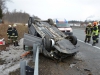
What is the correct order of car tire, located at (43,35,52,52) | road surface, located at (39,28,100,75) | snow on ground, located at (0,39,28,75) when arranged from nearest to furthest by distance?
1. road surface, located at (39,28,100,75)
2. snow on ground, located at (0,39,28,75)
3. car tire, located at (43,35,52,52)

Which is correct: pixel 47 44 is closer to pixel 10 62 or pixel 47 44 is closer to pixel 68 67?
pixel 68 67

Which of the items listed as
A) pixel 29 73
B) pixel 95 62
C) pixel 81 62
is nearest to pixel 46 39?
pixel 81 62

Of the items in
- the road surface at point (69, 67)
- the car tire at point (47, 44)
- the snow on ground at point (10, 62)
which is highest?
the car tire at point (47, 44)

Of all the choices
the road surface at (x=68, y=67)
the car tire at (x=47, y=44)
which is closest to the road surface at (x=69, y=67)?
the road surface at (x=68, y=67)

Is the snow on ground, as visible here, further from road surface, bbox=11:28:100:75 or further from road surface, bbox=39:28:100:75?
road surface, bbox=39:28:100:75

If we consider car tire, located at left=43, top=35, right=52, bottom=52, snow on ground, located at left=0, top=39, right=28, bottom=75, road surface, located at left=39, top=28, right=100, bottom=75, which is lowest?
snow on ground, located at left=0, top=39, right=28, bottom=75

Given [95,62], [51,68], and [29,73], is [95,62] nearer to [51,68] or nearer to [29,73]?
[51,68]

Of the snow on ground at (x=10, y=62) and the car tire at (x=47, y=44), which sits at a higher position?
the car tire at (x=47, y=44)

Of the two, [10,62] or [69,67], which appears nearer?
[69,67]

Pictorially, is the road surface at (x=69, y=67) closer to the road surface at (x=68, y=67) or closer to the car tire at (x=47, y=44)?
the road surface at (x=68, y=67)

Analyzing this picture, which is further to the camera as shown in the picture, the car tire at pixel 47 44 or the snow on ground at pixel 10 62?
the car tire at pixel 47 44

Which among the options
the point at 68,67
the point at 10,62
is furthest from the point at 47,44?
the point at 10,62

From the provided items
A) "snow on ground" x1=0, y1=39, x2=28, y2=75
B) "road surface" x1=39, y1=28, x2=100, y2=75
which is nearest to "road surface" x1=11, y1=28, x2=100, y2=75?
"road surface" x1=39, y1=28, x2=100, y2=75

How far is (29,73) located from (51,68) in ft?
6.92
